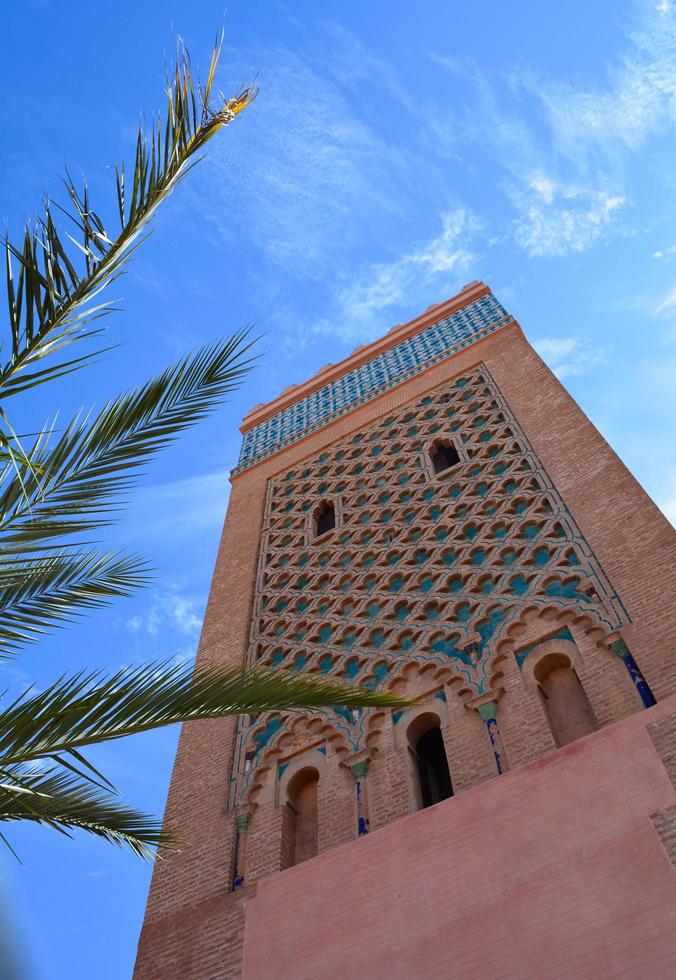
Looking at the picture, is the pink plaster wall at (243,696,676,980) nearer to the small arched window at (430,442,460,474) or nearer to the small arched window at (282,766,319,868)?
the small arched window at (282,766,319,868)

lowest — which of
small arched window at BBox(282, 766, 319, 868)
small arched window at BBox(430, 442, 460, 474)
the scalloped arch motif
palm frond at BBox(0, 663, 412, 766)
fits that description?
palm frond at BBox(0, 663, 412, 766)

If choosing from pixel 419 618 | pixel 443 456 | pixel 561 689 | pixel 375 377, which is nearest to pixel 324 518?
pixel 443 456

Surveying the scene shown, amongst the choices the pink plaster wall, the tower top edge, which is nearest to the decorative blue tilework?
the tower top edge

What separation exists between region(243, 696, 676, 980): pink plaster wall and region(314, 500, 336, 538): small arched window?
2.74m

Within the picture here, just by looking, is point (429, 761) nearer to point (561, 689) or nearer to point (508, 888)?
point (561, 689)

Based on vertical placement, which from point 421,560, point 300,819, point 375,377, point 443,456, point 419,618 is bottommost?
point 300,819

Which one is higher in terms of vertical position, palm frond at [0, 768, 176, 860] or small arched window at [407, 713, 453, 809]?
small arched window at [407, 713, 453, 809]

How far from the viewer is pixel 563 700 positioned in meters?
3.84

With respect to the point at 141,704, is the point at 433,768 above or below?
above

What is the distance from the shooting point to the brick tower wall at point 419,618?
375 cm

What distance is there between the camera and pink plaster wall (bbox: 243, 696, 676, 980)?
2.77 meters

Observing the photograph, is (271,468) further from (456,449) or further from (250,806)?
(250,806)

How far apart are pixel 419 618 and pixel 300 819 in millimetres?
1047

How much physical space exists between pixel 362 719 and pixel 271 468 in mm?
3300
